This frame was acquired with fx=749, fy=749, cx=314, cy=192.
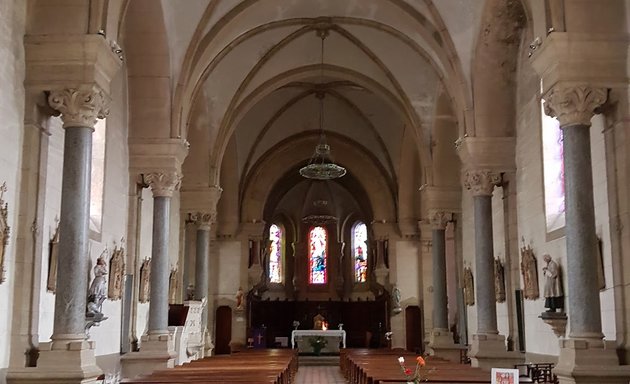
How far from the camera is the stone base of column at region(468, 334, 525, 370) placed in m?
14.3

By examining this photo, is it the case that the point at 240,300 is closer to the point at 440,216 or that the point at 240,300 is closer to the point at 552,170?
the point at 440,216

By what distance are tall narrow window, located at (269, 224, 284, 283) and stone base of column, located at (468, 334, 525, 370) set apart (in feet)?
65.5

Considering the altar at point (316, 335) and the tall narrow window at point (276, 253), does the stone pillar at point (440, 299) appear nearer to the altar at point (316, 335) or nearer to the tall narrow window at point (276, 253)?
the altar at point (316, 335)

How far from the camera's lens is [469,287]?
17.9 m

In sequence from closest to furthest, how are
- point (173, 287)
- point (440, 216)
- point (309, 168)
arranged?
point (173, 287) < point (440, 216) < point (309, 168)

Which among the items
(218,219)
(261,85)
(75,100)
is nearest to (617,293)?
(75,100)

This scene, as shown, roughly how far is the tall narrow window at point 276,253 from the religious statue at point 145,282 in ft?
58.0

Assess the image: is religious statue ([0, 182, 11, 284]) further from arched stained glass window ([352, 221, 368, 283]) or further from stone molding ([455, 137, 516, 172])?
arched stained glass window ([352, 221, 368, 283])

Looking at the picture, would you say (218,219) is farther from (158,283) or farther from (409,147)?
(158,283)

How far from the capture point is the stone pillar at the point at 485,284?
46.9 feet

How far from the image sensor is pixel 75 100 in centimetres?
950

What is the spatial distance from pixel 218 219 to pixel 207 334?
6.15 m

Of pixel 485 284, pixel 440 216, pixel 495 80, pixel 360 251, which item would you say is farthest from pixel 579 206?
pixel 360 251

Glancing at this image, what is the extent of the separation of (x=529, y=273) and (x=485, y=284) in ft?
2.92
